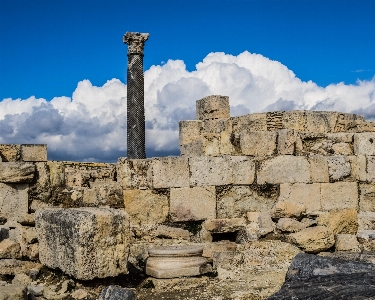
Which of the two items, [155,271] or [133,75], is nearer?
[155,271]

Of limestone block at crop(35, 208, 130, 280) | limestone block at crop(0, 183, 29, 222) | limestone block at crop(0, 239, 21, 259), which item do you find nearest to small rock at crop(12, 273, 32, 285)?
limestone block at crop(35, 208, 130, 280)

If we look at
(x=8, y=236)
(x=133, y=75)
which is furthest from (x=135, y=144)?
(x=8, y=236)

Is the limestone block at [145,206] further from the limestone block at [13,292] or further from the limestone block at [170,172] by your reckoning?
the limestone block at [13,292]

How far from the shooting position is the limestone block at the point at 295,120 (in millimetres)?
8844

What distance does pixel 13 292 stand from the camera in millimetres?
4660

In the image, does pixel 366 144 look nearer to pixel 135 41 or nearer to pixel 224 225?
pixel 224 225

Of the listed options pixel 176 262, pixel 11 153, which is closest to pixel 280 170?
pixel 176 262

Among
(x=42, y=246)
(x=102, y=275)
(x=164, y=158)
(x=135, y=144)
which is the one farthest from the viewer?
(x=135, y=144)

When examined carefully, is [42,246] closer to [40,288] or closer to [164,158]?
[40,288]

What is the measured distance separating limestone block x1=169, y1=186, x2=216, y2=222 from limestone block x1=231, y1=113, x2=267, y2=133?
2.40 metres

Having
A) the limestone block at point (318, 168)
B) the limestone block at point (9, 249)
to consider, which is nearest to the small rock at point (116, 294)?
the limestone block at point (9, 249)

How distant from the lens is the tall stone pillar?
50.2 feet

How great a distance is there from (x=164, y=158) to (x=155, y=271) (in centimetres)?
179

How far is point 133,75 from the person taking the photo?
1553 centimetres
